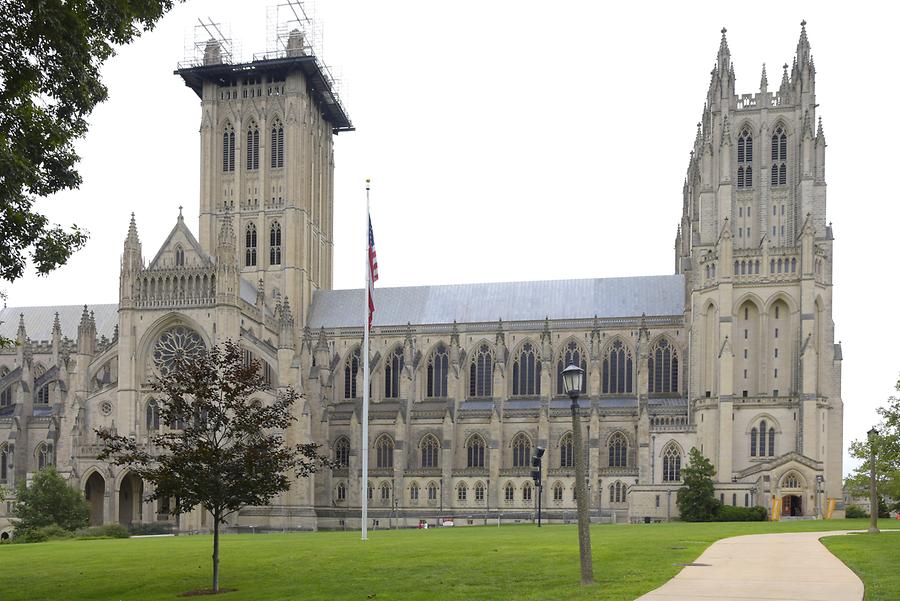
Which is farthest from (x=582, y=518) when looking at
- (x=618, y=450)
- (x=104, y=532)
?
(x=618, y=450)

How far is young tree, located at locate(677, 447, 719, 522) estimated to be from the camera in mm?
72250

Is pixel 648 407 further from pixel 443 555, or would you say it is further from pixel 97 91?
pixel 97 91

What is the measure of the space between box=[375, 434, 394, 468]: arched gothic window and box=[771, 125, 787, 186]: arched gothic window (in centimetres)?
3905

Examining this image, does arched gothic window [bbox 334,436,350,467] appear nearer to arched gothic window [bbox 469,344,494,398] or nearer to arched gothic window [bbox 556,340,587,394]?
arched gothic window [bbox 469,344,494,398]

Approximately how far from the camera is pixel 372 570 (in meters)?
30.0

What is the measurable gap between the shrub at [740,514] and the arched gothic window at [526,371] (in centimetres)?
2409

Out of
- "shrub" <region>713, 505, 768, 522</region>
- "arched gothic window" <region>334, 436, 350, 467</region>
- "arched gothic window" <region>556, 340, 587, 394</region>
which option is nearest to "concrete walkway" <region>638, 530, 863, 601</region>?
"shrub" <region>713, 505, 768, 522</region>

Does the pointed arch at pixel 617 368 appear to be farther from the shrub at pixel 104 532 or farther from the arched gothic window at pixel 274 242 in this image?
the shrub at pixel 104 532

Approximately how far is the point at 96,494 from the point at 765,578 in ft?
237

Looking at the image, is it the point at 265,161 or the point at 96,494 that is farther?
the point at 265,161

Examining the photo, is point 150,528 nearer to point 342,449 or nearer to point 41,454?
point 342,449

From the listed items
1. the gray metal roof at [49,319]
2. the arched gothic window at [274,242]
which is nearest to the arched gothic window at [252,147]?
the arched gothic window at [274,242]

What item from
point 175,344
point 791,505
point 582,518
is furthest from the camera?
point 175,344

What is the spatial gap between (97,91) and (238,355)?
981 cm
